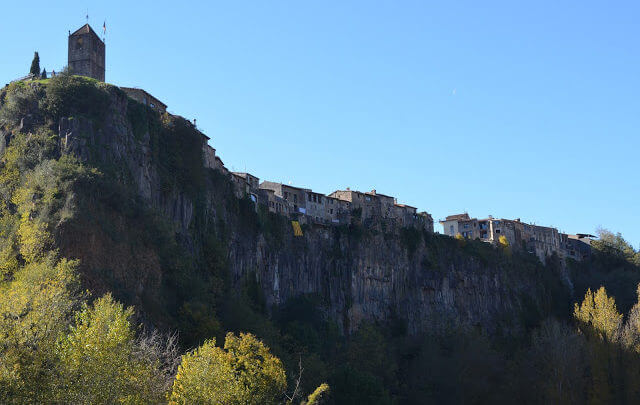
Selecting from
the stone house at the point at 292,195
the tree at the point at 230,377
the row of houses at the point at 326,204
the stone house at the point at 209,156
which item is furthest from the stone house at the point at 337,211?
the tree at the point at 230,377

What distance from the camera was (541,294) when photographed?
12188 cm

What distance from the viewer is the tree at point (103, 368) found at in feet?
119

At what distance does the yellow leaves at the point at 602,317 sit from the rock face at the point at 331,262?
1829 centimetres

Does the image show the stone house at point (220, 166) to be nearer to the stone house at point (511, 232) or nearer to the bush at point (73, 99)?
the bush at point (73, 99)

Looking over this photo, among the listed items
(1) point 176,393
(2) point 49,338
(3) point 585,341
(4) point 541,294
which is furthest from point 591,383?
(2) point 49,338

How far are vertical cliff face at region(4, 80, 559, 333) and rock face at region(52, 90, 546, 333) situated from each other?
0.44ft

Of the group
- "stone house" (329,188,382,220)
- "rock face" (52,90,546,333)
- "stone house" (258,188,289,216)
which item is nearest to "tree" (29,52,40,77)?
"rock face" (52,90,546,333)

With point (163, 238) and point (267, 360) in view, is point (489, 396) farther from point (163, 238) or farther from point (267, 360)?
point (267, 360)

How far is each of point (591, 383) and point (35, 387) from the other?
211 feet

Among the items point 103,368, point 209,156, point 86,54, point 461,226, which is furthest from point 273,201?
point 103,368

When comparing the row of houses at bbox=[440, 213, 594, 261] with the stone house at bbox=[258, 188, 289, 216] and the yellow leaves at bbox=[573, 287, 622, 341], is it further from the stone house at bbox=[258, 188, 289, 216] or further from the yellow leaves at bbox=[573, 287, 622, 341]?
the stone house at bbox=[258, 188, 289, 216]

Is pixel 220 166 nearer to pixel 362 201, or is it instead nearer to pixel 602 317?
pixel 362 201

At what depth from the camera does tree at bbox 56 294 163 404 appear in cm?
3616

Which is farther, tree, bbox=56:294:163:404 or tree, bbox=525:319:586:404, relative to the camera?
tree, bbox=525:319:586:404
